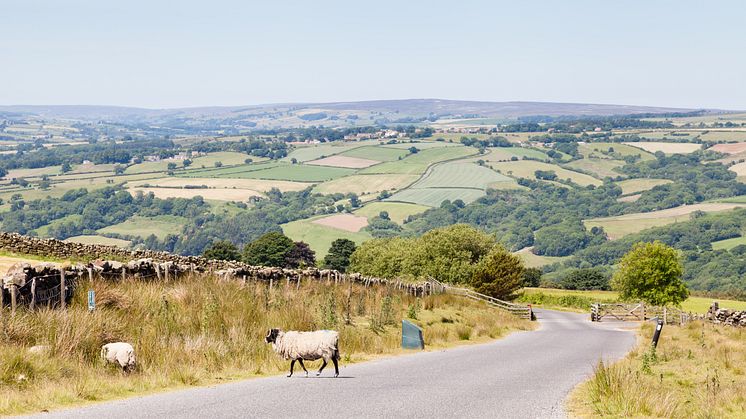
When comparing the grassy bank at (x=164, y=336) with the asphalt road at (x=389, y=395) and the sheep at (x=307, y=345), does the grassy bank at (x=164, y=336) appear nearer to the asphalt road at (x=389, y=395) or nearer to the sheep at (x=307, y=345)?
the asphalt road at (x=389, y=395)

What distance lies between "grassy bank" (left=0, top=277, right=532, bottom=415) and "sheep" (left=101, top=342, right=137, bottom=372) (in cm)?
19

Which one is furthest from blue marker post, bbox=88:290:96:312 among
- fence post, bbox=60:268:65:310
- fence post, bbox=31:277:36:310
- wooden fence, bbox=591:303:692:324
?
wooden fence, bbox=591:303:692:324

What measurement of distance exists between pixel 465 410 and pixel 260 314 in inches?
393

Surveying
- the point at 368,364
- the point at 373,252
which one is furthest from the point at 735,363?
the point at 373,252

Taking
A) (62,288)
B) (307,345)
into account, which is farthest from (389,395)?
(62,288)

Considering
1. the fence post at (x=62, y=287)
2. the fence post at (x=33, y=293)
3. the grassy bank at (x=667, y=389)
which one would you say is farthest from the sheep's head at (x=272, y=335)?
the grassy bank at (x=667, y=389)

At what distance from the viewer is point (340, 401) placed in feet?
50.0

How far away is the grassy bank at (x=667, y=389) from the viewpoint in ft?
50.3

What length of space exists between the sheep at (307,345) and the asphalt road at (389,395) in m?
0.47

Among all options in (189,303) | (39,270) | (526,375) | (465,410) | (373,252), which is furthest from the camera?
(373,252)

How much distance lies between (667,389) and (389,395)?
21.7 feet

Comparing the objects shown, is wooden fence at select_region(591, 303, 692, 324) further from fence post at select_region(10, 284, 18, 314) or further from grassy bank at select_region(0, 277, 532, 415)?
fence post at select_region(10, 284, 18, 314)

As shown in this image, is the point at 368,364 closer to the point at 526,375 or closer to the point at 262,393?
the point at 526,375

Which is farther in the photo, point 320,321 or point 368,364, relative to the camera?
point 320,321
